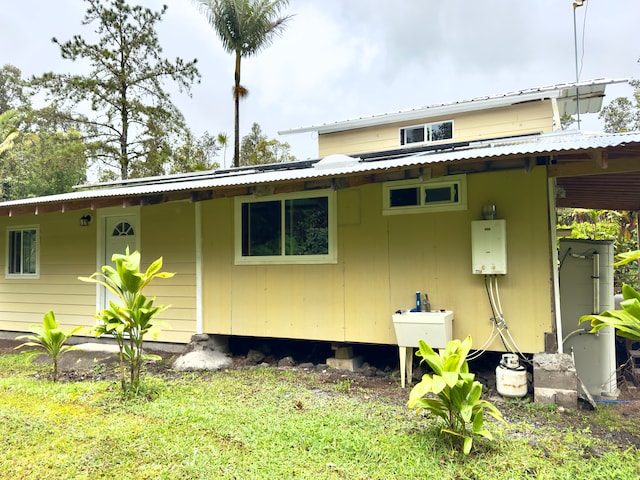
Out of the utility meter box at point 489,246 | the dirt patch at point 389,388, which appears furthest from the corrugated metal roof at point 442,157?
the dirt patch at point 389,388

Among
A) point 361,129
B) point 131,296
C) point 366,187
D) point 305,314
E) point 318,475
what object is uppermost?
point 361,129

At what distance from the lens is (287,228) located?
17.8ft

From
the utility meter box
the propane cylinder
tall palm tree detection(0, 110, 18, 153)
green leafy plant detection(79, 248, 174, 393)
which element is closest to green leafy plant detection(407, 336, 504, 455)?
the propane cylinder

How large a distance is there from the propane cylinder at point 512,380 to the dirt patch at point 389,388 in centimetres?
8

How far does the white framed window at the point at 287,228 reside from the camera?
5.24 m

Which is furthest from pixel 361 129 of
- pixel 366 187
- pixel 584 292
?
pixel 584 292

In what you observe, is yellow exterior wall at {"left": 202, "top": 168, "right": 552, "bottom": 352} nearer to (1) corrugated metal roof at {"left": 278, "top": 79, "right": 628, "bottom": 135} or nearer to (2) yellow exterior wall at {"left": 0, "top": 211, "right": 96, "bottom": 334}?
(2) yellow exterior wall at {"left": 0, "top": 211, "right": 96, "bottom": 334}

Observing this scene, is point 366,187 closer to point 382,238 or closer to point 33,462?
point 382,238

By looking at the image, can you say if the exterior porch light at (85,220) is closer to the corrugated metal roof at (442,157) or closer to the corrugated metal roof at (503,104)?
the corrugated metal roof at (442,157)

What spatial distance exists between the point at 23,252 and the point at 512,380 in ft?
26.6

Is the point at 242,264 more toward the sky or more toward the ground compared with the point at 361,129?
more toward the ground

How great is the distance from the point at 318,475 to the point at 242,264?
3448 mm

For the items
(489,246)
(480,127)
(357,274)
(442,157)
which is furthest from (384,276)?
(480,127)

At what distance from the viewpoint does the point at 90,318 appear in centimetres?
675
